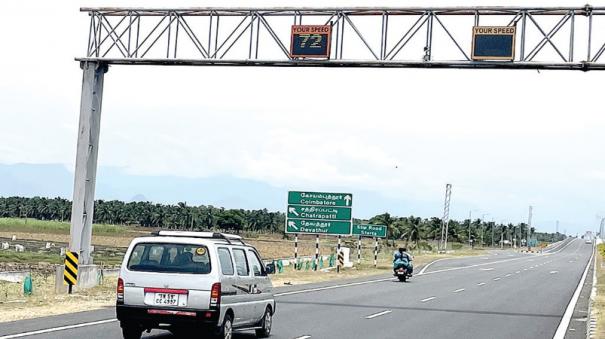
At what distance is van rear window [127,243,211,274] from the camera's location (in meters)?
13.0

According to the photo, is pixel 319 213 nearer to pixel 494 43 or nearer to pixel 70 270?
pixel 70 270

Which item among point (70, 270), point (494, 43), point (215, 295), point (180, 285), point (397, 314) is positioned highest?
point (494, 43)

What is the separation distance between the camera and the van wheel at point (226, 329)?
42.5 ft

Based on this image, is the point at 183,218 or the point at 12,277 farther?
the point at 183,218

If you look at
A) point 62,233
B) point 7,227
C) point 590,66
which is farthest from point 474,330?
point 7,227

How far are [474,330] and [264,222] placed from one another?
15988 cm

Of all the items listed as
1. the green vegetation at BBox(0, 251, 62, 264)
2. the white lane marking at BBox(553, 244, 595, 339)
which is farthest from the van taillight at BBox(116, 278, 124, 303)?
the green vegetation at BBox(0, 251, 62, 264)

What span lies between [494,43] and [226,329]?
12.9m

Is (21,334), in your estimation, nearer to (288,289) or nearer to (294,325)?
(294,325)

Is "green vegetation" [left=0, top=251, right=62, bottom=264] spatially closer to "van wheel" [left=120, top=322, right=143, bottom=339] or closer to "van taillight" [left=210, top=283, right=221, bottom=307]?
"van wheel" [left=120, top=322, right=143, bottom=339]

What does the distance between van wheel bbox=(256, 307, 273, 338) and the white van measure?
1.59 meters

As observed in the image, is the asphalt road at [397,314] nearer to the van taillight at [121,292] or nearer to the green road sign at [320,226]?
the van taillight at [121,292]

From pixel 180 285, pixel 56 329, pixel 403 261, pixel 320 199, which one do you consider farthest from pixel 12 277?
pixel 180 285

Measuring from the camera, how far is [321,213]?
46000mm
